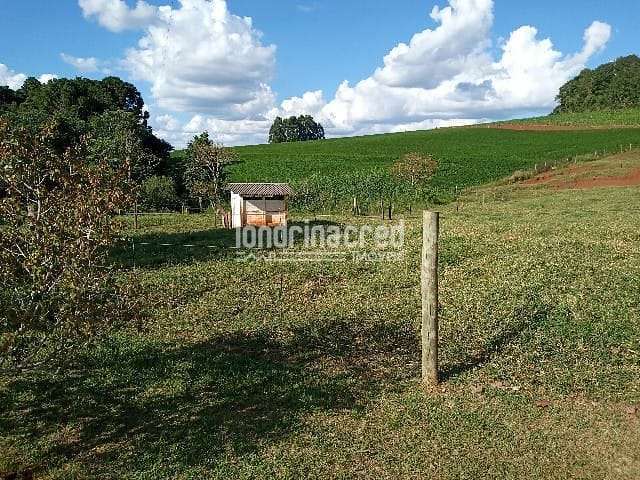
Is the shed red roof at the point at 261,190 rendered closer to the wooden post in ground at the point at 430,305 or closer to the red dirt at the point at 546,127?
the wooden post in ground at the point at 430,305

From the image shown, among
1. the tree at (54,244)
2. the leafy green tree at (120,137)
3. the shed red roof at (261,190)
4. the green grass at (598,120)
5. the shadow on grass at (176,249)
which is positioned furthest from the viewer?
the green grass at (598,120)

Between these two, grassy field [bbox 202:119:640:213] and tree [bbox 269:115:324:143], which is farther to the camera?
tree [bbox 269:115:324:143]

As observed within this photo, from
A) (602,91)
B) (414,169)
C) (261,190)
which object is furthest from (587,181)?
(602,91)

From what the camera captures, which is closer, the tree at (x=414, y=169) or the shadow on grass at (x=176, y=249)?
the shadow on grass at (x=176, y=249)

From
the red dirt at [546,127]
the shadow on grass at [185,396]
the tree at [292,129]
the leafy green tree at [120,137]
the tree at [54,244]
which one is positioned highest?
the tree at [292,129]

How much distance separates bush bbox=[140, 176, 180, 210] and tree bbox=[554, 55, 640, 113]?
9059 centimetres

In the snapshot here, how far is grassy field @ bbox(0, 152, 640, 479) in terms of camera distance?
7605mm

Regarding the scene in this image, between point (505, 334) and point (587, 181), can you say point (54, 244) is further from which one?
point (587, 181)

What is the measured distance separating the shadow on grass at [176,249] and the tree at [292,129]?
98236 mm

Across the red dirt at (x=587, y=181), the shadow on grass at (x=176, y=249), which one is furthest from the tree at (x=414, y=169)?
the shadow on grass at (x=176, y=249)

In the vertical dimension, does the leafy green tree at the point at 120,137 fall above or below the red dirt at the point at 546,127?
below

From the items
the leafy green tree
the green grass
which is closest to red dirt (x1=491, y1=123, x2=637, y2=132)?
the green grass

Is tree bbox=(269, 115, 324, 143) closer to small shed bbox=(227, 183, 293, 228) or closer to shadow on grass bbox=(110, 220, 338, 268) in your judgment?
Result: small shed bbox=(227, 183, 293, 228)

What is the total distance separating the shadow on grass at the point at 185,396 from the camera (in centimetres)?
792
